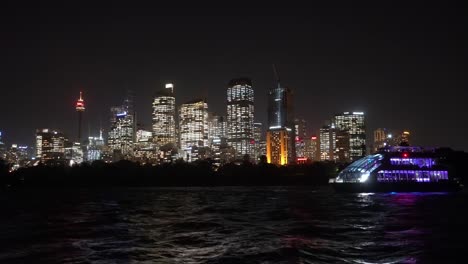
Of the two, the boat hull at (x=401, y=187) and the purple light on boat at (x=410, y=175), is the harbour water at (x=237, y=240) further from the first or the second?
the purple light on boat at (x=410, y=175)

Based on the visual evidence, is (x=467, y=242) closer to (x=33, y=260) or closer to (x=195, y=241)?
(x=195, y=241)

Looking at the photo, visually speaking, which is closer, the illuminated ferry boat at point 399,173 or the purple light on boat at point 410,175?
the illuminated ferry boat at point 399,173

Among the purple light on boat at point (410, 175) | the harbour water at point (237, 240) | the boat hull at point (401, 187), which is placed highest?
the purple light on boat at point (410, 175)

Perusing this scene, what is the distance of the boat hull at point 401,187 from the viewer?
109 metres

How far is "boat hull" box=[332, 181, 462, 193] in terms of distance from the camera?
108688 millimetres

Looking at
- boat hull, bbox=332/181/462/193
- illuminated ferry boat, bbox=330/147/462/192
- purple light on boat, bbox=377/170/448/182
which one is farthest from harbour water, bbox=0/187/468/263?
purple light on boat, bbox=377/170/448/182

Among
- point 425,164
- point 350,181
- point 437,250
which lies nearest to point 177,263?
point 437,250

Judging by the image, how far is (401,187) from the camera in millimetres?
108938

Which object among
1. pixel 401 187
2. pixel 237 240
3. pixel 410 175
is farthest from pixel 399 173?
pixel 237 240

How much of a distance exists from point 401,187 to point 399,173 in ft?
11.1

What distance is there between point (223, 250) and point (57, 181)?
185 meters

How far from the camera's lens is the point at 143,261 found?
2356 centimetres

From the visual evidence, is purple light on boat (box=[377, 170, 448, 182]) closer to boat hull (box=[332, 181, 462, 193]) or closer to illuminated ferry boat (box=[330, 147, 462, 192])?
illuminated ferry boat (box=[330, 147, 462, 192])

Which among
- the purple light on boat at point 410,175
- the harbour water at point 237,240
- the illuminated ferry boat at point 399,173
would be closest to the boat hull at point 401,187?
the illuminated ferry boat at point 399,173
